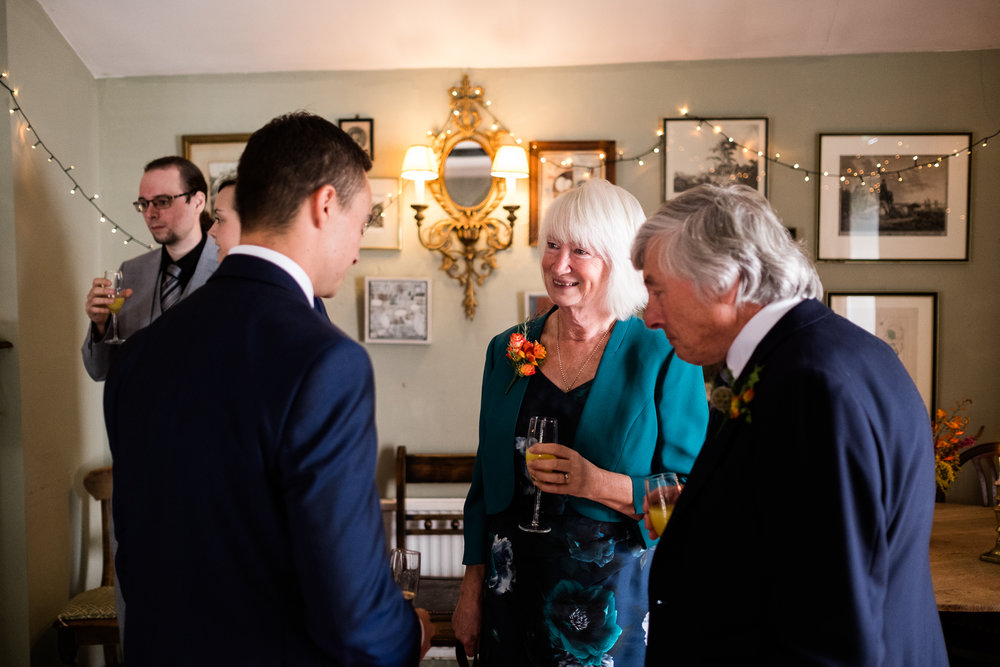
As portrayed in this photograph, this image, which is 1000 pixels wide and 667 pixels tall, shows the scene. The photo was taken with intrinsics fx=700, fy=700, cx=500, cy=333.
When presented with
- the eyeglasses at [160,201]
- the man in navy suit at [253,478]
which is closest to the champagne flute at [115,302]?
the eyeglasses at [160,201]

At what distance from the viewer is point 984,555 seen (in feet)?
8.39

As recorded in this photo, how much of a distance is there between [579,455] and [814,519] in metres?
0.74

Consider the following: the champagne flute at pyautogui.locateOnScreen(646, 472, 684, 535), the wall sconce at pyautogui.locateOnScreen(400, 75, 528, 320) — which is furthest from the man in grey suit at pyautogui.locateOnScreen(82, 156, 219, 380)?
the champagne flute at pyautogui.locateOnScreen(646, 472, 684, 535)

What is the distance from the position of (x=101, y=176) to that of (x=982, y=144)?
15.2 ft

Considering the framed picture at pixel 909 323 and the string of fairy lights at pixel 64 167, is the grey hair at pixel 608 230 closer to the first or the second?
the framed picture at pixel 909 323

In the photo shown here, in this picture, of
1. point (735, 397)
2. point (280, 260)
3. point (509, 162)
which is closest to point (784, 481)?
point (735, 397)

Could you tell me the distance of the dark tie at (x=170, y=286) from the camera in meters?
2.63

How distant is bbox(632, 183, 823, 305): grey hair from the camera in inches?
46.4

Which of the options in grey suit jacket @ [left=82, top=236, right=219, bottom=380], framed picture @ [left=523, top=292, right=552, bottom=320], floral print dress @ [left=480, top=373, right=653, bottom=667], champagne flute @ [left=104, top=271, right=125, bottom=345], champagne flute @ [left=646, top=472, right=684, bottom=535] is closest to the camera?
champagne flute @ [left=646, top=472, right=684, bottom=535]

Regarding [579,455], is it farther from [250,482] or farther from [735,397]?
[250,482]

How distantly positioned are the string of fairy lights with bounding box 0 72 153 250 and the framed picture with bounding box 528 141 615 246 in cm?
211

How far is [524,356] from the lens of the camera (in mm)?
1876

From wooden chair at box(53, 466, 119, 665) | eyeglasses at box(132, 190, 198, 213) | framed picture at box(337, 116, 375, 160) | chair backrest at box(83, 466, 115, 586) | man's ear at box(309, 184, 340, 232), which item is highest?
framed picture at box(337, 116, 375, 160)

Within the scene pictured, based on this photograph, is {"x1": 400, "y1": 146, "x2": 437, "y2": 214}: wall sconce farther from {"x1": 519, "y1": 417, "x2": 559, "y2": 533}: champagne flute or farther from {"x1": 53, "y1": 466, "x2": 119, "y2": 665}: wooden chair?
{"x1": 53, "y1": 466, "x2": 119, "y2": 665}: wooden chair
